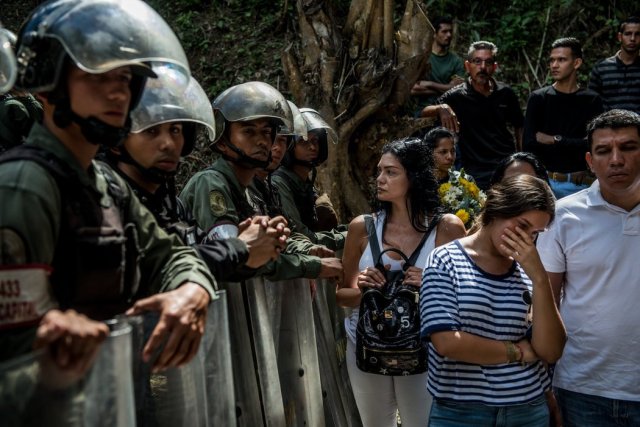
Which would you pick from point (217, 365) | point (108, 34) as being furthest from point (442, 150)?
point (108, 34)

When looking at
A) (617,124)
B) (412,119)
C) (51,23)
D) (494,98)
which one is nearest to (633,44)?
(494,98)

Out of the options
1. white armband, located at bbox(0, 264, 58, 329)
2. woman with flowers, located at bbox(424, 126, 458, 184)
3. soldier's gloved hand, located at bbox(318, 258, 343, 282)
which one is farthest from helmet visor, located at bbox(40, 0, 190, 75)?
woman with flowers, located at bbox(424, 126, 458, 184)

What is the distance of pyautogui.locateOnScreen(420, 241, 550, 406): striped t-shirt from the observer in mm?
3504

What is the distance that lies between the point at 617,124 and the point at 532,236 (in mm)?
964

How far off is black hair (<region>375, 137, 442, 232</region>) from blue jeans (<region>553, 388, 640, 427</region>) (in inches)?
51.9

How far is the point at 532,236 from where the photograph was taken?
3582mm

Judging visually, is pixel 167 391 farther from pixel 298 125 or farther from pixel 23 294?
pixel 298 125

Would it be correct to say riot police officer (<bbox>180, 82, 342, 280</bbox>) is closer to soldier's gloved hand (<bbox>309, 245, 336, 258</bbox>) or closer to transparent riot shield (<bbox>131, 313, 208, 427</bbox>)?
soldier's gloved hand (<bbox>309, 245, 336, 258</bbox>)

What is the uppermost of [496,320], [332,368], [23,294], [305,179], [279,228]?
[23,294]

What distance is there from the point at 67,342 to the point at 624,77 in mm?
8279

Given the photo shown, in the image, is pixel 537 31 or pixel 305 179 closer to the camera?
pixel 305 179

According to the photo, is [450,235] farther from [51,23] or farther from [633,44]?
[633,44]

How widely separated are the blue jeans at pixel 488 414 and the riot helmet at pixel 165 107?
1.59 meters

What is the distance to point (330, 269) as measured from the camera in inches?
178
